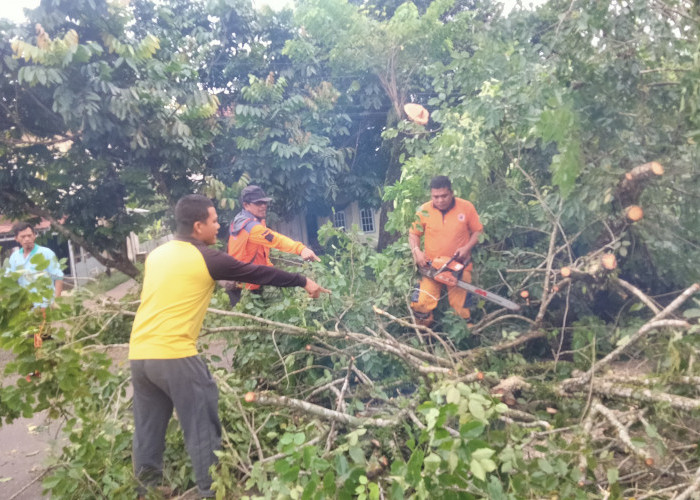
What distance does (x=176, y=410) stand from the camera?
2539mm

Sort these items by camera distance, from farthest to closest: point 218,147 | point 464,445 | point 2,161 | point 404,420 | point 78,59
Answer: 1. point 218,147
2. point 2,161
3. point 78,59
4. point 404,420
5. point 464,445

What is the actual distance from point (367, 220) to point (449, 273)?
9.50 m

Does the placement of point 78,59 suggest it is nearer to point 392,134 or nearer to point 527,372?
point 392,134

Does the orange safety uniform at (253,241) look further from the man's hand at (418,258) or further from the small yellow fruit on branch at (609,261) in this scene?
the small yellow fruit on branch at (609,261)

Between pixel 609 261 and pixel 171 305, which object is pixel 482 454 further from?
pixel 609 261

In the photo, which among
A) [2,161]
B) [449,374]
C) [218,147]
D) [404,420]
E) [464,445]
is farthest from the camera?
[218,147]

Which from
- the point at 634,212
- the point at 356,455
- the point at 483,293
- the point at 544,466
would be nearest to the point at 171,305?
the point at 356,455

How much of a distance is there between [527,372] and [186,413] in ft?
7.85

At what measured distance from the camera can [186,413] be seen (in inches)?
101

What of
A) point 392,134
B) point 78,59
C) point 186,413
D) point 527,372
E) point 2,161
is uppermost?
point 78,59

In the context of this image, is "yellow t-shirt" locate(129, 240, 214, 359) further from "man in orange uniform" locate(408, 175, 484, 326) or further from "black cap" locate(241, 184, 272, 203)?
"man in orange uniform" locate(408, 175, 484, 326)

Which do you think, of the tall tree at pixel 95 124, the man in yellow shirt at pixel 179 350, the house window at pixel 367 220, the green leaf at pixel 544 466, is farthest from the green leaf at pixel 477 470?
the house window at pixel 367 220

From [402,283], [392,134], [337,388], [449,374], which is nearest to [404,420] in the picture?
[449,374]

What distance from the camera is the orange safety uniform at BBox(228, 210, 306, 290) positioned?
4473 millimetres
